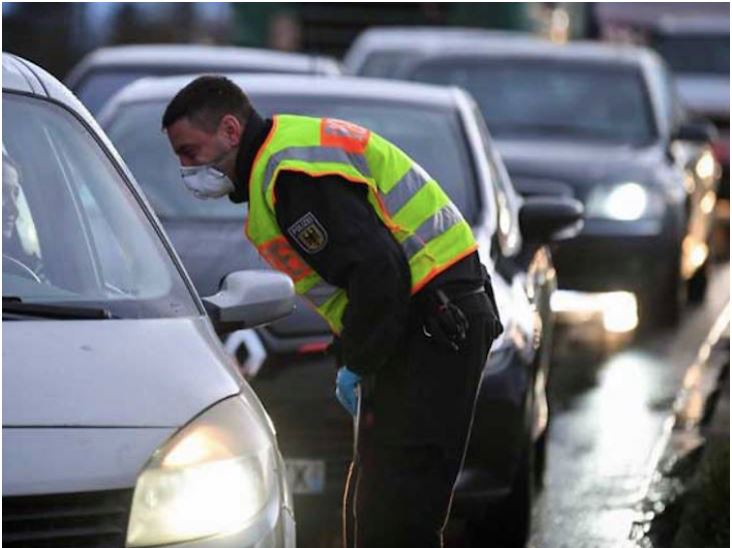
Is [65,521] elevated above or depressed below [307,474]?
above

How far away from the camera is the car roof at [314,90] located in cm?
912

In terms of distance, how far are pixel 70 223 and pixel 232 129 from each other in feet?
1.45

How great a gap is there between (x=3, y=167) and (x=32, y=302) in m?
0.67

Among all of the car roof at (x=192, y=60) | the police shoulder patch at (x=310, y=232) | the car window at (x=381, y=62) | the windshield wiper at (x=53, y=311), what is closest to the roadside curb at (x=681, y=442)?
the police shoulder patch at (x=310, y=232)

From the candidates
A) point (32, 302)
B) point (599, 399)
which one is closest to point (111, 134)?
point (599, 399)

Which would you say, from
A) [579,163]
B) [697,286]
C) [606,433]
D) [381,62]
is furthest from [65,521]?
[381,62]

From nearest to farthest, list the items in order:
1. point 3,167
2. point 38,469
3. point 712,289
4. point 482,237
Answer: point 38,469 < point 3,167 < point 482,237 < point 712,289

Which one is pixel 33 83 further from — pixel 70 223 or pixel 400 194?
pixel 400 194

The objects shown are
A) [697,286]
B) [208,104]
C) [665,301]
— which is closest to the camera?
[208,104]

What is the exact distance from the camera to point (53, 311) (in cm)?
476

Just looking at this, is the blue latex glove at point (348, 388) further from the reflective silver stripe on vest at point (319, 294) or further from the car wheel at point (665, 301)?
the car wheel at point (665, 301)

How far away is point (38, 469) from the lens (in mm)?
4176

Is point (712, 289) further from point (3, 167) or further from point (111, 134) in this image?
point (3, 167)

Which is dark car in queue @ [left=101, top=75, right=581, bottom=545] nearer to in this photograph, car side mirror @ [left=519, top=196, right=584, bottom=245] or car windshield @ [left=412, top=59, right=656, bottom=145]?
car side mirror @ [left=519, top=196, right=584, bottom=245]
